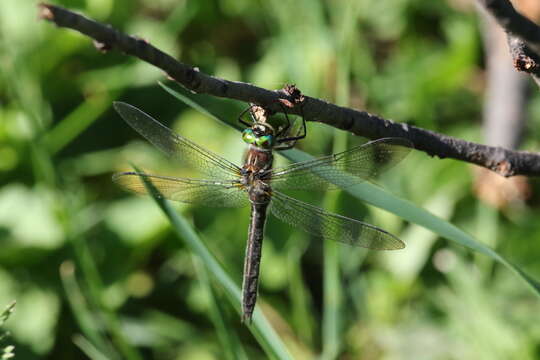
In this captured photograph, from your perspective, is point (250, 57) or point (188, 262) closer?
point (188, 262)

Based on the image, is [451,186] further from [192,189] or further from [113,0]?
[113,0]

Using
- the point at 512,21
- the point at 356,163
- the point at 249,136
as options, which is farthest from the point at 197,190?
the point at 512,21

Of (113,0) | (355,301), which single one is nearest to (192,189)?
(355,301)

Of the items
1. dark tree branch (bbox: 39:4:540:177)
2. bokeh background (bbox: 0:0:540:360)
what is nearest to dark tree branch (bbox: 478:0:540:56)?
dark tree branch (bbox: 39:4:540:177)

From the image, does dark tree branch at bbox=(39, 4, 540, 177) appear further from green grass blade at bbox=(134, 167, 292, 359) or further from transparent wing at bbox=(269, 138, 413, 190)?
green grass blade at bbox=(134, 167, 292, 359)

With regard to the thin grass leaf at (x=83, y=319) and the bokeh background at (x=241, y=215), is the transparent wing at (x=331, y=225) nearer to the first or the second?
the bokeh background at (x=241, y=215)

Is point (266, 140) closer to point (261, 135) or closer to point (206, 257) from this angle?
point (261, 135)
